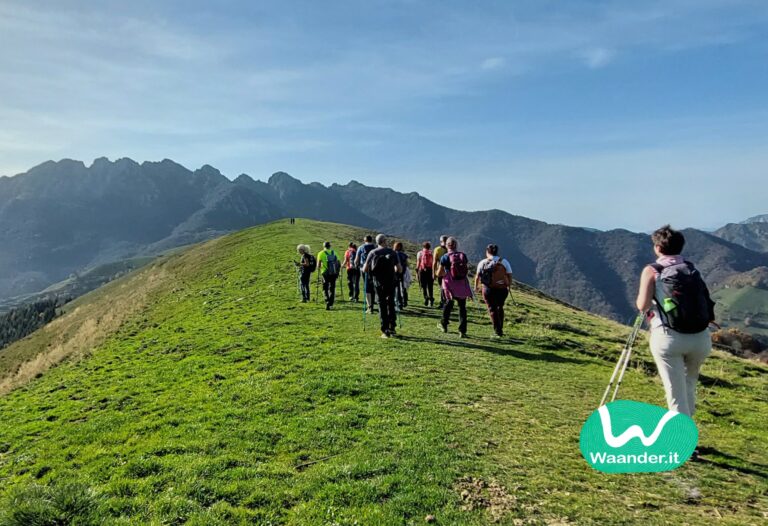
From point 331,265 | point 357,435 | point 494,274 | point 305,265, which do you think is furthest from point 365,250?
point 357,435

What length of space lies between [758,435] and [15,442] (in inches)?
694

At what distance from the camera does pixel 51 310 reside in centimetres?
15925

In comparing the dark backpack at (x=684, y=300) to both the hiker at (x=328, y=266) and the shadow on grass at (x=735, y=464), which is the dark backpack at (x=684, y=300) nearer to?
the shadow on grass at (x=735, y=464)

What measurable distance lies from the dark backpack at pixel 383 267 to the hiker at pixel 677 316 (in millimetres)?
10009

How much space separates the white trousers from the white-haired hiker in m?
18.3

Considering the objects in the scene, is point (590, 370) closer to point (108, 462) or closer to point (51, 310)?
point (108, 462)

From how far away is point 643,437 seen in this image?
22.1 ft

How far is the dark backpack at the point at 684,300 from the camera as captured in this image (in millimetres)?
7203

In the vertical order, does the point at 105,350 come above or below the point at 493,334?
below

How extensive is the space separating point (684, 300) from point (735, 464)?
349 centimetres

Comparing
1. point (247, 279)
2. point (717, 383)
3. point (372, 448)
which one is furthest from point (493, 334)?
point (247, 279)

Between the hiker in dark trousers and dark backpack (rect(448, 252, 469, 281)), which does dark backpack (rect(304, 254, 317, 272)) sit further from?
dark backpack (rect(448, 252, 469, 281))

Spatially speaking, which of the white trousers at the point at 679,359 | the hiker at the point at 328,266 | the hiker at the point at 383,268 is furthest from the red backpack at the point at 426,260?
the white trousers at the point at 679,359

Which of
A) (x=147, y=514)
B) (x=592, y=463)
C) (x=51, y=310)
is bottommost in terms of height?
(x=51, y=310)
